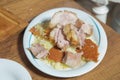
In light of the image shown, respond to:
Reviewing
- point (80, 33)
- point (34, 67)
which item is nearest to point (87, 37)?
point (80, 33)

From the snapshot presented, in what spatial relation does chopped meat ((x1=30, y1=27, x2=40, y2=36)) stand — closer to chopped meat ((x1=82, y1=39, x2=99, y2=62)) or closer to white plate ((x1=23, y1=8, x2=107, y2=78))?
white plate ((x1=23, y1=8, x2=107, y2=78))

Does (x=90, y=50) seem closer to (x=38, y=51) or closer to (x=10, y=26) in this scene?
(x=38, y=51)

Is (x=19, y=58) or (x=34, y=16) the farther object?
(x=34, y=16)

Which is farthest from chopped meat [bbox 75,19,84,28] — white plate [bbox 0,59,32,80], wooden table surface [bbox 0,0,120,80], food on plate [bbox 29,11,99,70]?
white plate [bbox 0,59,32,80]

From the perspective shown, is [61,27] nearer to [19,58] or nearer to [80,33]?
[80,33]

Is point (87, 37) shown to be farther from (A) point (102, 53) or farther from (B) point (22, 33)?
(B) point (22, 33)

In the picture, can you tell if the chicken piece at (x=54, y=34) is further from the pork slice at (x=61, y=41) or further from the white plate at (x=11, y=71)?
the white plate at (x=11, y=71)

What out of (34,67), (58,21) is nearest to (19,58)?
(34,67)
